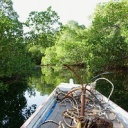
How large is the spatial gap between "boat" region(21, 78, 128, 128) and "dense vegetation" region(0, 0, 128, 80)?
5.90m

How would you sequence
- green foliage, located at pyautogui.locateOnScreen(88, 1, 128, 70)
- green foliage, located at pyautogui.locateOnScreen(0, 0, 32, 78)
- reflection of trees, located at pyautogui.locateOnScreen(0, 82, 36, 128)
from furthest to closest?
green foliage, located at pyautogui.locateOnScreen(88, 1, 128, 70) → green foliage, located at pyautogui.locateOnScreen(0, 0, 32, 78) → reflection of trees, located at pyautogui.locateOnScreen(0, 82, 36, 128)

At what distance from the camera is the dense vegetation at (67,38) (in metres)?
12.9

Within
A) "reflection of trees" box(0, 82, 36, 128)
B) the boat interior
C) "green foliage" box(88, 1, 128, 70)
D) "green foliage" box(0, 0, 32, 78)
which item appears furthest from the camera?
"green foliage" box(88, 1, 128, 70)

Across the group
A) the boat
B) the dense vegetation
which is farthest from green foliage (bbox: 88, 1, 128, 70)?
the boat

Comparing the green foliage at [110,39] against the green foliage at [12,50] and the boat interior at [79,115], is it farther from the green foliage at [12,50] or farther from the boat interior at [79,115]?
the boat interior at [79,115]

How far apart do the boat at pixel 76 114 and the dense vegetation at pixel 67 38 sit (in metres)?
5.90

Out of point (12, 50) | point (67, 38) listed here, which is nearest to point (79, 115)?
point (12, 50)

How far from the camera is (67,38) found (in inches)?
1606

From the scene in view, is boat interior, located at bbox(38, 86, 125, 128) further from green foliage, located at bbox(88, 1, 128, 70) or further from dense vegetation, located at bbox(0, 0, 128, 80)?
green foliage, located at bbox(88, 1, 128, 70)

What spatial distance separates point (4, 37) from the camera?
13.0m

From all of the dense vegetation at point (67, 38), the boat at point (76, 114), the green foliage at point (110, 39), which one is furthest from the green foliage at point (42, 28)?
the green foliage at point (110, 39)

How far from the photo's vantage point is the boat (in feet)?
11.6

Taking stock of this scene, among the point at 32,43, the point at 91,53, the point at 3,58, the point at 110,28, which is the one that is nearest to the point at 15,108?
the point at 3,58

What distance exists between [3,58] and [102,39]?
15.3 meters
